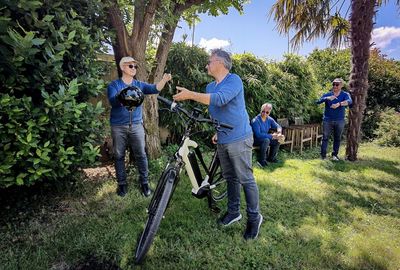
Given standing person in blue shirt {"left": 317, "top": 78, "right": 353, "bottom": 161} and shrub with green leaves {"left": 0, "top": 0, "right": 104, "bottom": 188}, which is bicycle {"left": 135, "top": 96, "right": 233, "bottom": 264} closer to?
shrub with green leaves {"left": 0, "top": 0, "right": 104, "bottom": 188}

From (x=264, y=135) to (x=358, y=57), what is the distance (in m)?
2.94

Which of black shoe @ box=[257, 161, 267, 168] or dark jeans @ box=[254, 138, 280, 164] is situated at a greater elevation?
dark jeans @ box=[254, 138, 280, 164]

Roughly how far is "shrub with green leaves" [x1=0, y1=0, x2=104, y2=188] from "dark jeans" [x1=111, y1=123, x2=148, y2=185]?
495 millimetres

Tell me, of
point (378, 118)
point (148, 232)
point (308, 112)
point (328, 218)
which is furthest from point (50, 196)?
point (378, 118)

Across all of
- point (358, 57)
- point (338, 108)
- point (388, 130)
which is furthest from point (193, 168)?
point (388, 130)

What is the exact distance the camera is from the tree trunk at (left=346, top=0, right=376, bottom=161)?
6715 millimetres

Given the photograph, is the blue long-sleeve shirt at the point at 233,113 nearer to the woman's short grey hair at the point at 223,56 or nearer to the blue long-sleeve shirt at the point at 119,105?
the woman's short grey hair at the point at 223,56

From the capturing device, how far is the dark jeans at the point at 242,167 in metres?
3.05

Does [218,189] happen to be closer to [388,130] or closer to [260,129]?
[260,129]

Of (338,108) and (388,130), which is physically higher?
(338,108)

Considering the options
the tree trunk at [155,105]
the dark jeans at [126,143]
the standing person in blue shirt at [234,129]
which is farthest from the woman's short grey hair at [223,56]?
the tree trunk at [155,105]

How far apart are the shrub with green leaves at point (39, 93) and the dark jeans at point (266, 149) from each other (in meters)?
3.98

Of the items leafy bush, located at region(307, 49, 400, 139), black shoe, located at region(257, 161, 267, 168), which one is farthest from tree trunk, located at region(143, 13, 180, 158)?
leafy bush, located at region(307, 49, 400, 139)

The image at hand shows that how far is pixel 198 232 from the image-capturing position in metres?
3.31
